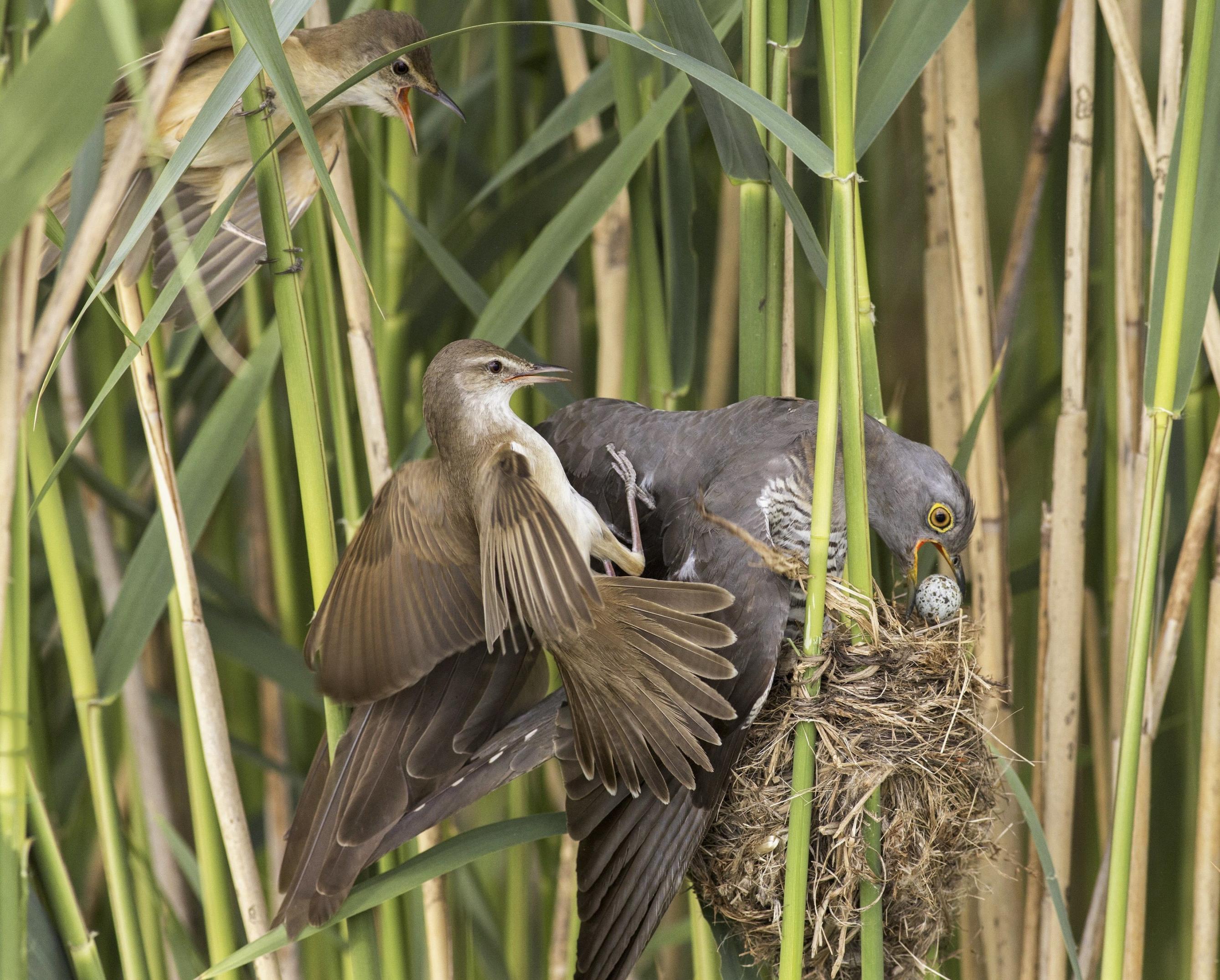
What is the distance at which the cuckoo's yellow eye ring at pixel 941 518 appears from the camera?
41.4 inches

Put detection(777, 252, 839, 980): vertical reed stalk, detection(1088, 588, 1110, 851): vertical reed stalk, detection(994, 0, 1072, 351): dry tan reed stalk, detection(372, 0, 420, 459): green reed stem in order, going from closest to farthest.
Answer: detection(777, 252, 839, 980): vertical reed stalk → detection(372, 0, 420, 459): green reed stem → detection(994, 0, 1072, 351): dry tan reed stalk → detection(1088, 588, 1110, 851): vertical reed stalk

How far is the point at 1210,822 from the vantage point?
42.4 inches

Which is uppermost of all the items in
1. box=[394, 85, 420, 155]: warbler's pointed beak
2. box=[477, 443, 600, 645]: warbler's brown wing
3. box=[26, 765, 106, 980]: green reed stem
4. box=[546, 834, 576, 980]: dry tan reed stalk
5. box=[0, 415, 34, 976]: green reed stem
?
box=[394, 85, 420, 155]: warbler's pointed beak

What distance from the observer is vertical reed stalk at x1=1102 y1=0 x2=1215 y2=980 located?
77cm

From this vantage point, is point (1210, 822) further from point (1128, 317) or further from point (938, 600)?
point (1128, 317)

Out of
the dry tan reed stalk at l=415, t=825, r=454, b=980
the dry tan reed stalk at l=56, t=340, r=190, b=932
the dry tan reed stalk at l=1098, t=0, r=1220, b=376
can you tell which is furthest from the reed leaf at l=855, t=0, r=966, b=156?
the dry tan reed stalk at l=56, t=340, r=190, b=932

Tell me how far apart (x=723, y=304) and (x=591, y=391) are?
25cm

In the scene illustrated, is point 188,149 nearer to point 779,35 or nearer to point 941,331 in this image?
point 779,35

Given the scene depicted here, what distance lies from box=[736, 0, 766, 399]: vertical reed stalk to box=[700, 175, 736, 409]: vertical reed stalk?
14.8 inches

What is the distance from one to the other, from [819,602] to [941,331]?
2.04ft

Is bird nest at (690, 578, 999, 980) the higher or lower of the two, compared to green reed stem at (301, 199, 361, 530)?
lower

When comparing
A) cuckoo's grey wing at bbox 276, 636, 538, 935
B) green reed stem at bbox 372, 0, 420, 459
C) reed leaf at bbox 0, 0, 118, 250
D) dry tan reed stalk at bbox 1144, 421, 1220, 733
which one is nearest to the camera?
reed leaf at bbox 0, 0, 118, 250

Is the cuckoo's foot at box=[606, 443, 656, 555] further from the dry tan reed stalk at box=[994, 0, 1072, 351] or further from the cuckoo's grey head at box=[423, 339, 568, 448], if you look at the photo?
the dry tan reed stalk at box=[994, 0, 1072, 351]

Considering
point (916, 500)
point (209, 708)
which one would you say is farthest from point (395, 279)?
point (916, 500)
